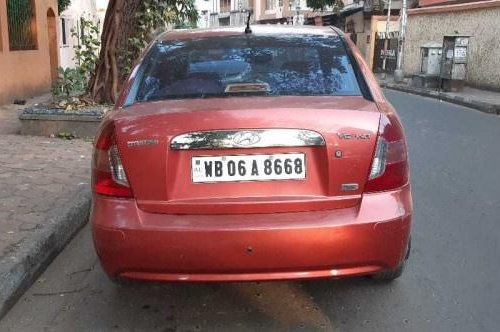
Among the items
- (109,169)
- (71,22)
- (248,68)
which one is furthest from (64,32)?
(109,169)

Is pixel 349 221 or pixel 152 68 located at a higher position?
pixel 152 68

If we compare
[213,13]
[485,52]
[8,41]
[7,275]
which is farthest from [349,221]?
[213,13]

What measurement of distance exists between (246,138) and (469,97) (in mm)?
14828

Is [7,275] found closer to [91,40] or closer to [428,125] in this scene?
[91,40]

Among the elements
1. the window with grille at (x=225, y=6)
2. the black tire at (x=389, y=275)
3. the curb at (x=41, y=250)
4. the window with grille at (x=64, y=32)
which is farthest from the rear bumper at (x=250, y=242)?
the window with grille at (x=225, y=6)

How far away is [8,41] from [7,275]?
1052 centimetres

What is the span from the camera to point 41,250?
13.5ft

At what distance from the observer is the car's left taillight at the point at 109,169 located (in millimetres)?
3012

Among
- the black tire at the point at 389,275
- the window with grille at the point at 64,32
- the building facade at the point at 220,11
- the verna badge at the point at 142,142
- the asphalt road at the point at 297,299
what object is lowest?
the asphalt road at the point at 297,299

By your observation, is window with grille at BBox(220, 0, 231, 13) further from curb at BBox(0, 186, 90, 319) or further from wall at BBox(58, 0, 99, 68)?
curb at BBox(0, 186, 90, 319)

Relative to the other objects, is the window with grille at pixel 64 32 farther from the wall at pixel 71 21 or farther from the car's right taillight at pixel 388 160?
the car's right taillight at pixel 388 160

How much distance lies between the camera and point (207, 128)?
2.90 meters

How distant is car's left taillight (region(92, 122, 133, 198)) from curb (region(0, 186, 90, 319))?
94 centimetres

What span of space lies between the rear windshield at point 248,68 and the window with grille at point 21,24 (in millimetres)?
10618
